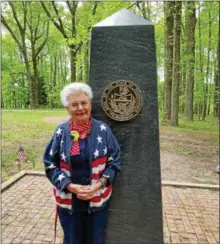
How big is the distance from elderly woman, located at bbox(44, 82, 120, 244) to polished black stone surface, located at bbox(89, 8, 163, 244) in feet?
1.35

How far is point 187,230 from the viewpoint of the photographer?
11.3 feet

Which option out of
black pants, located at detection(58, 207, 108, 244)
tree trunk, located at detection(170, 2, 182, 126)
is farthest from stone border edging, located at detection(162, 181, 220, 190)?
tree trunk, located at detection(170, 2, 182, 126)

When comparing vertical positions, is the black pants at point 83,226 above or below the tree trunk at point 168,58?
below

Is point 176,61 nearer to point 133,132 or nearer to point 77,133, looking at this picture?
point 133,132

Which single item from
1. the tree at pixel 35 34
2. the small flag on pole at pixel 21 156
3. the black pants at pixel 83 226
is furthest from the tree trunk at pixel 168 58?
the tree at pixel 35 34

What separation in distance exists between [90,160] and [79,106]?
413 mm

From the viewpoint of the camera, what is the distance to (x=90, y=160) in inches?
82.7

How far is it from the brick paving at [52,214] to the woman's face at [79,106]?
5.88ft

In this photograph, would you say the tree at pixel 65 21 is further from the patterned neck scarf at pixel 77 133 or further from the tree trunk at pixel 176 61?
the patterned neck scarf at pixel 77 133

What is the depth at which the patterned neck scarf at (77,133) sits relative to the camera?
2092 mm

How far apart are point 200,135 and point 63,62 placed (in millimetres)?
21040

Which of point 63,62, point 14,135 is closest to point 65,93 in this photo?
point 14,135

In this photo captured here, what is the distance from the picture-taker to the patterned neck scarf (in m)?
2.09

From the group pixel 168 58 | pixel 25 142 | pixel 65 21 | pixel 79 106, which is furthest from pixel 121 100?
pixel 65 21
